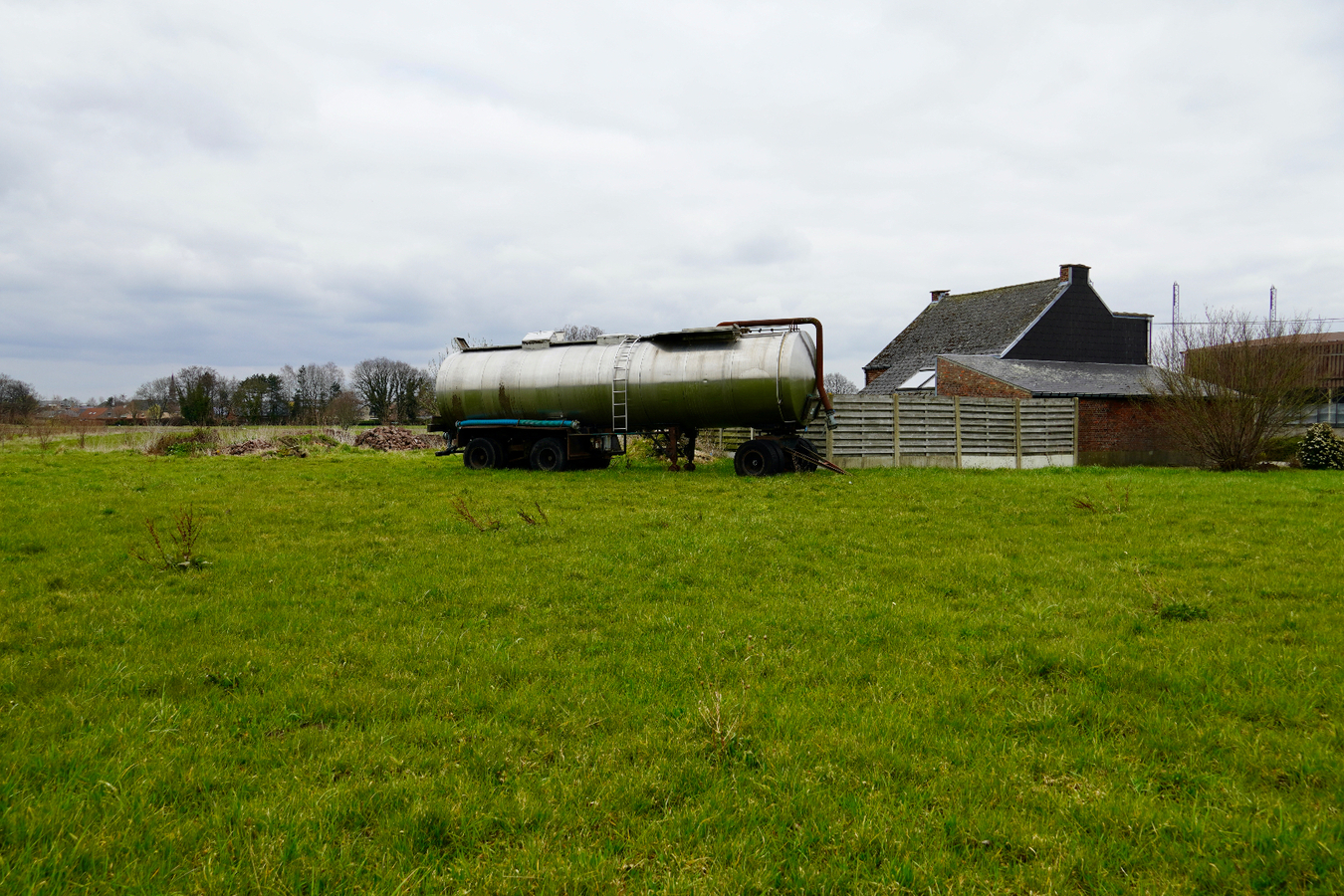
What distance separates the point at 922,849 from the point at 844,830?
1.09 ft

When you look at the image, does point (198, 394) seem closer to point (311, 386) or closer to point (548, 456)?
point (311, 386)

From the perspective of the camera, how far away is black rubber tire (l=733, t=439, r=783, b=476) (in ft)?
60.8

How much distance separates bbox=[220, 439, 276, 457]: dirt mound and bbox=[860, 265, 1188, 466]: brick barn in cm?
2943

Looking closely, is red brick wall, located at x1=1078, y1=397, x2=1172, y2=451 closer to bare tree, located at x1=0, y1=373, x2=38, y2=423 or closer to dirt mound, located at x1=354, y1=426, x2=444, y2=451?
dirt mound, located at x1=354, y1=426, x2=444, y2=451

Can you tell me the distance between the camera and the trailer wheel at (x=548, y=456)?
814 inches

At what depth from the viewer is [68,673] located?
4.83 m

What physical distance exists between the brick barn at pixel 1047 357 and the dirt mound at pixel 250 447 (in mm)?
29426

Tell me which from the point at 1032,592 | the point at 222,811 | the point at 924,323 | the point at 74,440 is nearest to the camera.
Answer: the point at 222,811

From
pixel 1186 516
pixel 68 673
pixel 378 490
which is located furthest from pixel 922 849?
pixel 378 490

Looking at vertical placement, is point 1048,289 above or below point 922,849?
above

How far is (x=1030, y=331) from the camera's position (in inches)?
1305

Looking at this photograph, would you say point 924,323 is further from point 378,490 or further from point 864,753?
point 864,753

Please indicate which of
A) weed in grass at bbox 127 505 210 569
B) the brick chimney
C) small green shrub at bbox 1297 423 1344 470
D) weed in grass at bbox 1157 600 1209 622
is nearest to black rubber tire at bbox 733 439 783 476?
weed in grass at bbox 1157 600 1209 622

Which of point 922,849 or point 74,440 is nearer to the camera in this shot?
point 922,849
